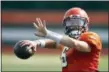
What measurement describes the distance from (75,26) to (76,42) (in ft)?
1.12

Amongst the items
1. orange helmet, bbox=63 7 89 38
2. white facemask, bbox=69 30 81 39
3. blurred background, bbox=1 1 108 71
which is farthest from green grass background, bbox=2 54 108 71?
white facemask, bbox=69 30 81 39

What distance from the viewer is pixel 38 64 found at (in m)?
11.2

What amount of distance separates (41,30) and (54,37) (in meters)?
0.13

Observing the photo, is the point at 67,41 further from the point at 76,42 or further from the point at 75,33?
the point at 75,33

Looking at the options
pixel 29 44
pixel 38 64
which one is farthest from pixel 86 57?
pixel 38 64

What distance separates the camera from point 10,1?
15.2 m

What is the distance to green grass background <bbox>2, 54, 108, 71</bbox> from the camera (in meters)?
10.1

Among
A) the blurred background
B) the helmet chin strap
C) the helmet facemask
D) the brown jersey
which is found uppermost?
the blurred background

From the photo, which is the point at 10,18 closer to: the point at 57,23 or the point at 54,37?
the point at 57,23

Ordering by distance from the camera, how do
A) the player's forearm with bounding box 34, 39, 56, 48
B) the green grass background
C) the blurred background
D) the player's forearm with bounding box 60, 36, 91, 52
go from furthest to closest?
the blurred background < the green grass background < the player's forearm with bounding box 34, 39, 56, 48 < the player's forearm with bounding box 60, 36, 91, 52

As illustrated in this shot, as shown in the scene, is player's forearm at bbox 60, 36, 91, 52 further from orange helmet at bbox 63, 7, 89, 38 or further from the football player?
orange helmet at bbox 63, 7, 89, 38

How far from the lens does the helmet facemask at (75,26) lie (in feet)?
14.7

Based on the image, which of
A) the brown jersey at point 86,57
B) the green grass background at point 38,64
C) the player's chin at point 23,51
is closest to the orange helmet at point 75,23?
the brown jersey at point 86,57

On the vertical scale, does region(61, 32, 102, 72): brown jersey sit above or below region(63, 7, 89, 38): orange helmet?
below
